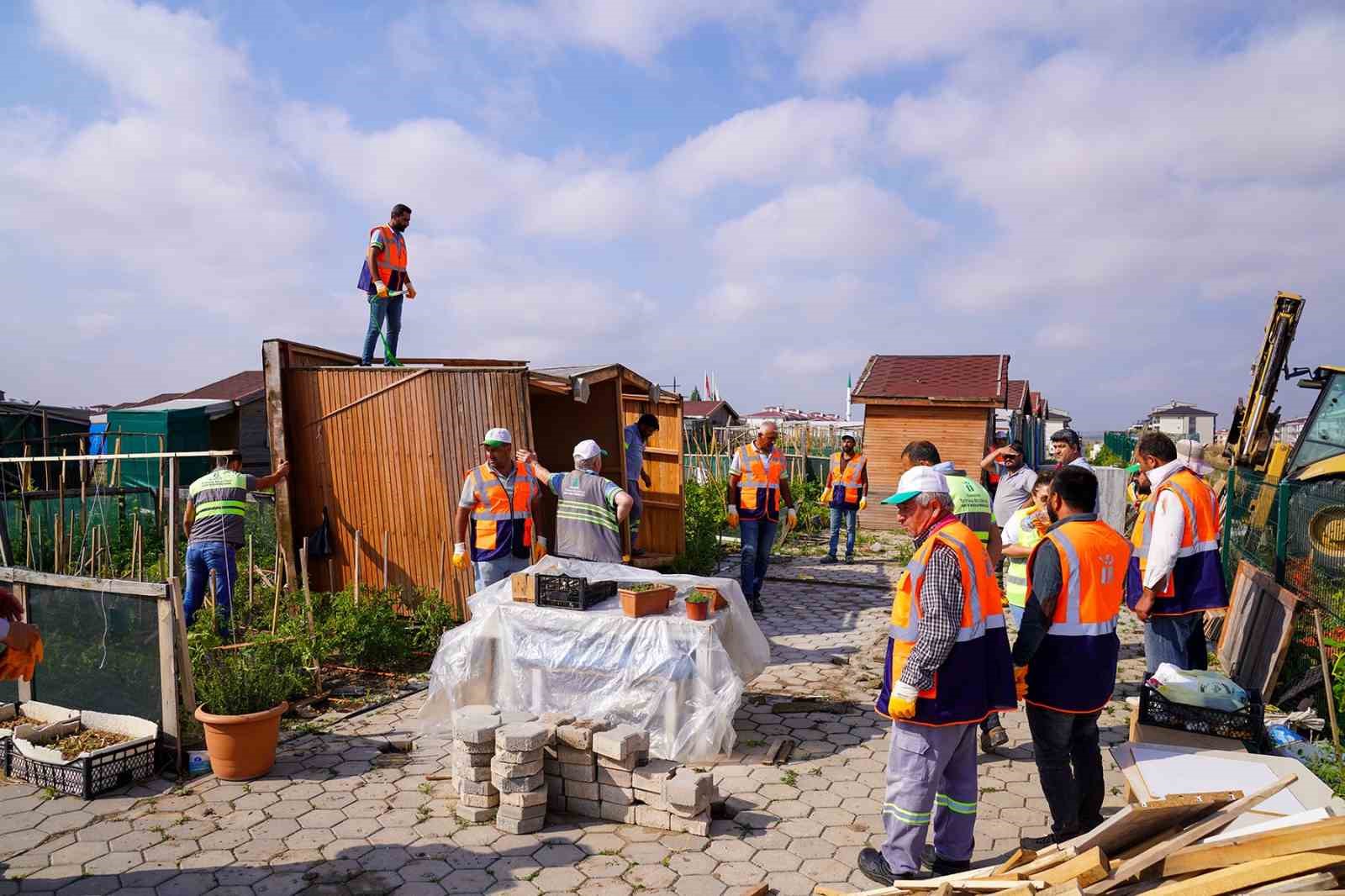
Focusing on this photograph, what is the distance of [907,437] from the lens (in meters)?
16.4

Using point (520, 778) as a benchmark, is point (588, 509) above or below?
above

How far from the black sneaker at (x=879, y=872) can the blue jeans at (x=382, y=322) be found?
6.71m

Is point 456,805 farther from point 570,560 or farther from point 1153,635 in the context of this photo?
point 1153,635

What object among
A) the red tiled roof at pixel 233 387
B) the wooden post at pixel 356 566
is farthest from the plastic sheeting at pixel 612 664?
the red tiled roof at pixel 233 387

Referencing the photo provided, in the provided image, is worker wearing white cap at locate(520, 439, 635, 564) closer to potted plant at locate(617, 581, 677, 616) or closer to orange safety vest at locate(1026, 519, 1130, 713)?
potted plant at locate(617, 581, 677, 616)

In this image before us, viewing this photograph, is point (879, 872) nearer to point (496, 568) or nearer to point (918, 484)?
point (918, 484)

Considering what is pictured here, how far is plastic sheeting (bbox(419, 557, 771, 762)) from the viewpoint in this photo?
529 cm

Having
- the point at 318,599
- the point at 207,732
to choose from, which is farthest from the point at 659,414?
the point at 207,732

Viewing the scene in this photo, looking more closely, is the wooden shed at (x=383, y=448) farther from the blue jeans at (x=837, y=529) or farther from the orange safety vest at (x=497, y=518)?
the blue jeans at (x=837, y=529)

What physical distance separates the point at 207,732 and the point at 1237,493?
9522 mm

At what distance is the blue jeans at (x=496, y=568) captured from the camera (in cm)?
683

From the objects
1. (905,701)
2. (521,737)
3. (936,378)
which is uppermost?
(936,378)

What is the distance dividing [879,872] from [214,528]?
5787 mm

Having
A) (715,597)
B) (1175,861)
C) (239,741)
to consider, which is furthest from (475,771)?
(1175,861)
